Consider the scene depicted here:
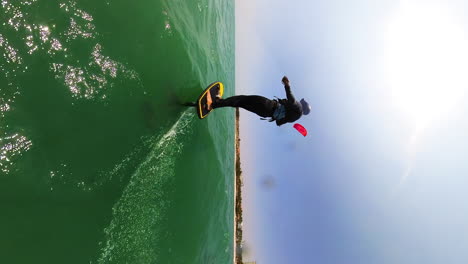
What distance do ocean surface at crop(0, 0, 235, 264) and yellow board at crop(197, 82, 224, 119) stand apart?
0.47 meters

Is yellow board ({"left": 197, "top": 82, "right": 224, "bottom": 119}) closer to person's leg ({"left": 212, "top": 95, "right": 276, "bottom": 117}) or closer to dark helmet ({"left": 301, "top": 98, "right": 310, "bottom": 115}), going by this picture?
person's leg ({"left": 212, "top": 95, "right": 276, "bottom": 117})

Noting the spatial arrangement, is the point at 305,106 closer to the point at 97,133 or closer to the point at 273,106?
the point at 273,106

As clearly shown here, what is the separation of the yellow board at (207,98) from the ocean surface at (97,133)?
1.55 feet

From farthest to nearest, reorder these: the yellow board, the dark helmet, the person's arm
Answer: the dark helmet → the yellow board → the person's arm

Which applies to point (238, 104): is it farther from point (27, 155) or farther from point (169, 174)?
point (27, 155)

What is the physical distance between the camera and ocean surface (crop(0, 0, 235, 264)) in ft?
10.8

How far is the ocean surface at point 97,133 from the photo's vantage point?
3.29 metres

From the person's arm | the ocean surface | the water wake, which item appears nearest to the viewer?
the ocean surface

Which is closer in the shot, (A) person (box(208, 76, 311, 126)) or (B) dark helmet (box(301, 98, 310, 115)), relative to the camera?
(A) person (box(208, 76, 311, 126))

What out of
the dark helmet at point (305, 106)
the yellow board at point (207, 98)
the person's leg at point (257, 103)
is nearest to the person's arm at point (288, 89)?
the person's leg at point (257, 103)

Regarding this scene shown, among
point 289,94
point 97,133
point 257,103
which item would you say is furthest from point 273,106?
point 97,133

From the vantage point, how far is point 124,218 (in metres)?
4.73

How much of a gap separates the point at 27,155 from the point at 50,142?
32cm

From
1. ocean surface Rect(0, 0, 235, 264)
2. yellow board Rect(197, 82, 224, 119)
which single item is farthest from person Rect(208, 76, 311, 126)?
ocean surface Rect(0, 0, 235, 264)
